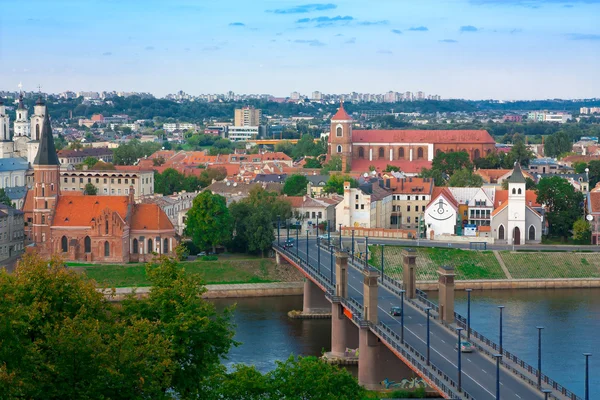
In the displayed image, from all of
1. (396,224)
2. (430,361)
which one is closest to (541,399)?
(430,361)

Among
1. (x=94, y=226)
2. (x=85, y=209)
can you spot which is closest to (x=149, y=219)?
(x=94, y=226)

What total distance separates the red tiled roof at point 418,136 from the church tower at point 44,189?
149ft

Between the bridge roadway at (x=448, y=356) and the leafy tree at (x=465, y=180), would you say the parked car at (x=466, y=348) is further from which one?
the leafy tree at (x=465, y=180)

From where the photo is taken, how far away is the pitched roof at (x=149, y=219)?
5531 cm

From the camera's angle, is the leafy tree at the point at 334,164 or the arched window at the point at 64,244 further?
the leafy tree at the point at 334,164

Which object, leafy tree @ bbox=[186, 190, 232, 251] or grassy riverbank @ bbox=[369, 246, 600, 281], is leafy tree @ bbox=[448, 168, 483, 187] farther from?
leafy tree @ bbox=[186, 190, 232, 251]

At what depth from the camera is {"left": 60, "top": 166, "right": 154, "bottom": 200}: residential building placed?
7519cm

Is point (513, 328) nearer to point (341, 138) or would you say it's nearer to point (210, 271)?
point (210, 271)

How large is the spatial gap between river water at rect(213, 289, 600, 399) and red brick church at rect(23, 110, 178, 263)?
5.78 meters

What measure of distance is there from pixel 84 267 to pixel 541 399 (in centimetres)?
2913

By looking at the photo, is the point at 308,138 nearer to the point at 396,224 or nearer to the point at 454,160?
the point at 454,160

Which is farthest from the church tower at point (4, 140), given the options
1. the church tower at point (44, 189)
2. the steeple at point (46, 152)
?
the steeple at point (46, 152)

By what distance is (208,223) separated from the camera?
2213 inches

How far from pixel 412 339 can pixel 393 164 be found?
58.8 m
